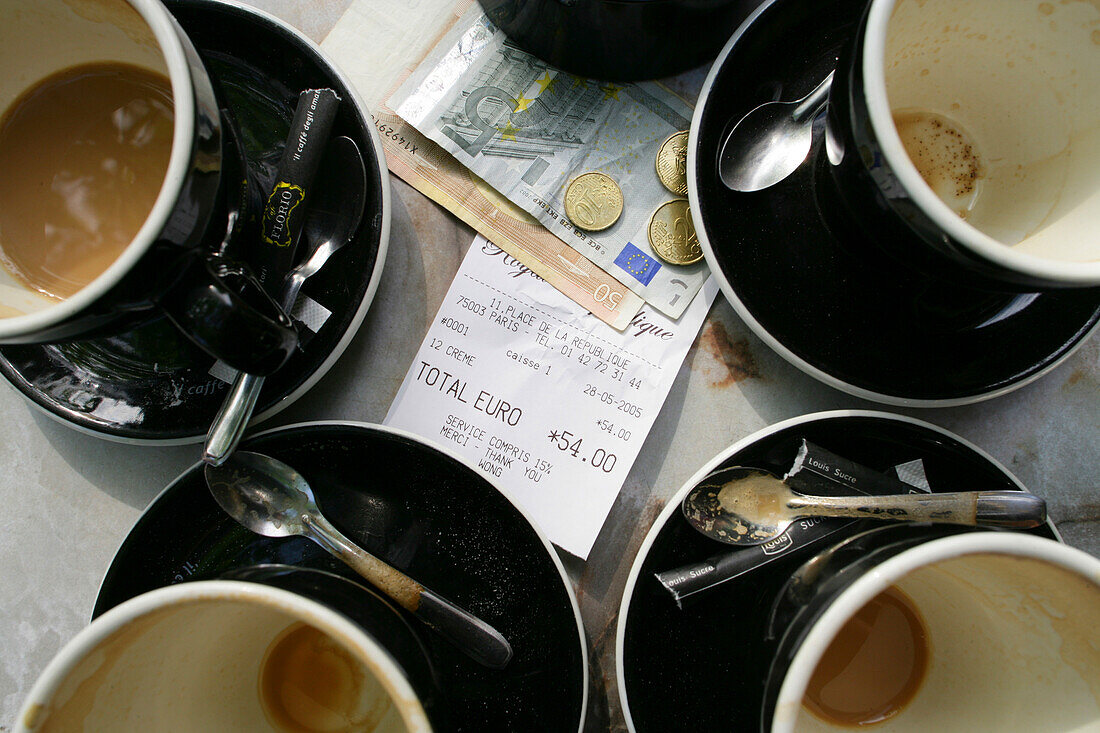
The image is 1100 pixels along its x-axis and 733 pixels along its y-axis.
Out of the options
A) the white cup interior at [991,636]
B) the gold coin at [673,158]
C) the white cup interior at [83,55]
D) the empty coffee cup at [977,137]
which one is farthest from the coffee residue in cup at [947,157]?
the white cup interior at [83,55]

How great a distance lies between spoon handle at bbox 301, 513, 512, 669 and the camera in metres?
0.45

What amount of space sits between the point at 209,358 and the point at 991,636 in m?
0.60

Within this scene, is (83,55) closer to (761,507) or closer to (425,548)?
(425,548)

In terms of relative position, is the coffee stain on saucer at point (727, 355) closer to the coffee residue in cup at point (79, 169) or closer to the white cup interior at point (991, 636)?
the white cup interior at point (991, 636)

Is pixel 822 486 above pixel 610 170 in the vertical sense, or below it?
below

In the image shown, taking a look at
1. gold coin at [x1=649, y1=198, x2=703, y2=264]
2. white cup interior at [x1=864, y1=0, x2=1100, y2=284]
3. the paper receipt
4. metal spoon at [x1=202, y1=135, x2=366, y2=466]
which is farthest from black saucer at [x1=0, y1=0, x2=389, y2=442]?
white cup interior at [x1=864, y1=0, x2=1100, y2=284]

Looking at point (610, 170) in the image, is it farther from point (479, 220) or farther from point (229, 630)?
point (229, 630)

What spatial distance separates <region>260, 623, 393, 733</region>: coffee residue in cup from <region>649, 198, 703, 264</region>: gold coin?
43 centimetres

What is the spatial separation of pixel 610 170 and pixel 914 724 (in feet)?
1.64

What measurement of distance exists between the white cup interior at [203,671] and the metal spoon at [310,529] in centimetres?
6

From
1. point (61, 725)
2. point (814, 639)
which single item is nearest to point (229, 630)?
point (61, 725)

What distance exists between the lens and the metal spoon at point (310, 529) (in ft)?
1.49

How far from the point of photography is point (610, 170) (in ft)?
1.91

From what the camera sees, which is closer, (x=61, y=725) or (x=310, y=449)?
(x=61, y=725)
